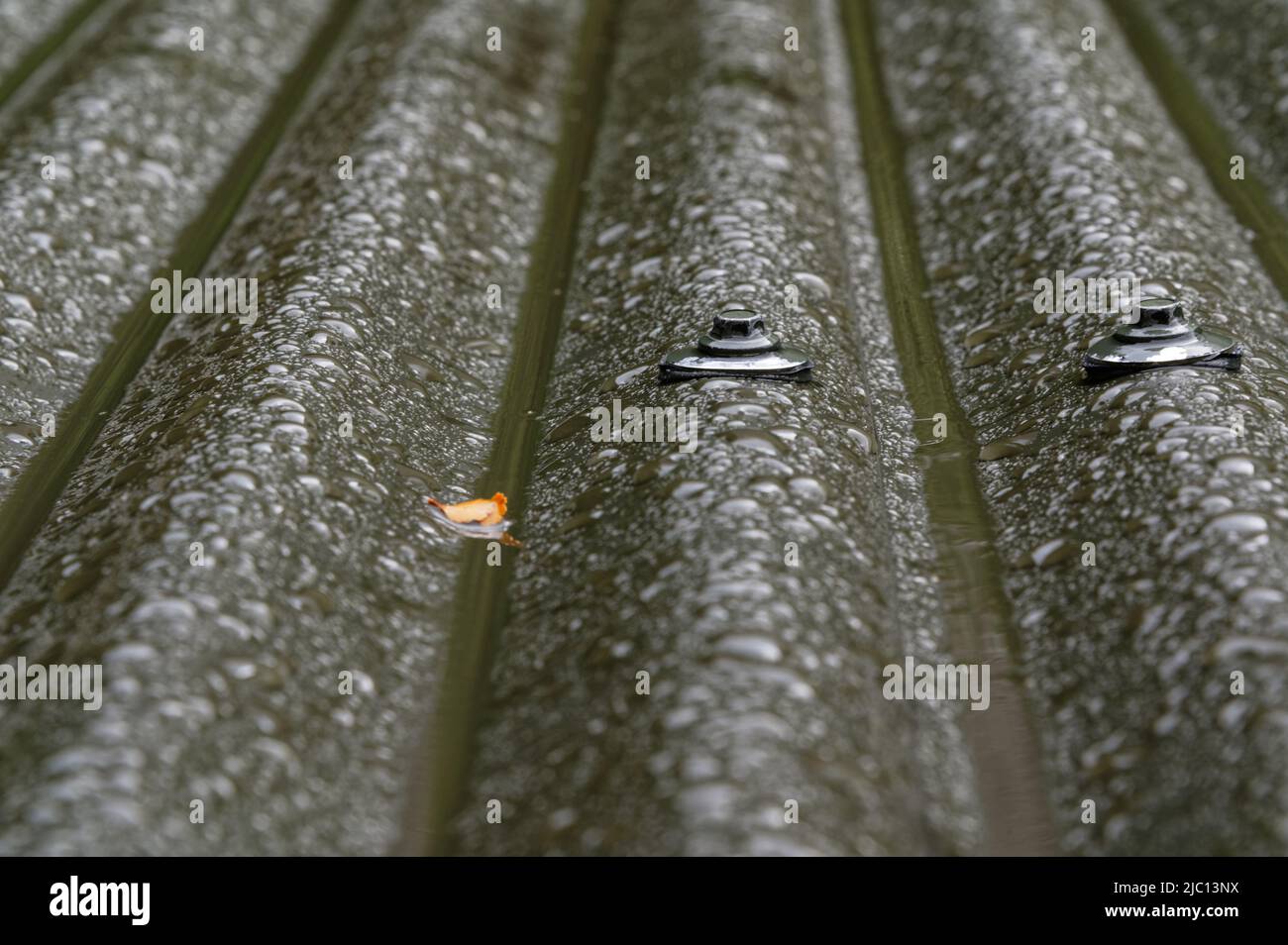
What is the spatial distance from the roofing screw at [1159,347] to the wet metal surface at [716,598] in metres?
0.48

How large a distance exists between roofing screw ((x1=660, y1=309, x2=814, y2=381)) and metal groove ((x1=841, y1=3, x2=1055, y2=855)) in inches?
15.1

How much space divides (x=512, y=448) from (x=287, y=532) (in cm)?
65

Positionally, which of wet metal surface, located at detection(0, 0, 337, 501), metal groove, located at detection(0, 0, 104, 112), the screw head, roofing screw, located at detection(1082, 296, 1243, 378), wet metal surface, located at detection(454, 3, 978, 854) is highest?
metal groove, located at detection(0, 0, 104, 112)

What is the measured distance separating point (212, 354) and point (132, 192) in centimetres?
110

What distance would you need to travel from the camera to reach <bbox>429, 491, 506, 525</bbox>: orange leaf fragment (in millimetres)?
2602

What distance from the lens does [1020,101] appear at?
13.0ft

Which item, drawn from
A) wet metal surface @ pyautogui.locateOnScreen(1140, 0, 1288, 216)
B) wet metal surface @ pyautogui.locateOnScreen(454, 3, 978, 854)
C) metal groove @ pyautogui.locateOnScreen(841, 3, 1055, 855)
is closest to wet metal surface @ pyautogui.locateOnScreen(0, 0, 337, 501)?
wet metal surface @ pyautogui.locateOnScreen(454, 3, 978, 854)

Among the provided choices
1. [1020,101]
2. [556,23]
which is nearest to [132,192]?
[556,23]

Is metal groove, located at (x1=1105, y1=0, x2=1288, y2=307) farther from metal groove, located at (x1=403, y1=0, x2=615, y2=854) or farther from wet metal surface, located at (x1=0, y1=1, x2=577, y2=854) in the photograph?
wet metal surface, located at (x1=0, y1=1, x2=577, y2=854)

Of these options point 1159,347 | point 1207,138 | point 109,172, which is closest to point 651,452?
point 1159,347

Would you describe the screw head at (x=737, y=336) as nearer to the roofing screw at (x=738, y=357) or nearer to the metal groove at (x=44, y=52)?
the roofing screw at (x=738, y=357)

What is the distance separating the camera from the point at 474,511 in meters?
2.62

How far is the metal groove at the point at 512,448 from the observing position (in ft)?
6.82
